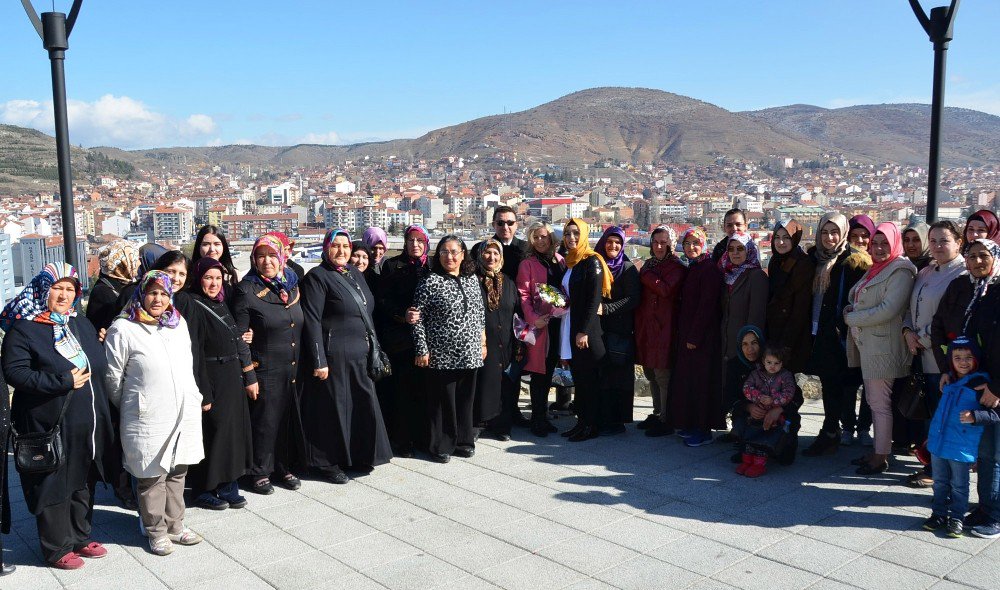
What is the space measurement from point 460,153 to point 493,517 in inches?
7332

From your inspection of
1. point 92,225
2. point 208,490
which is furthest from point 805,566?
point 92,225

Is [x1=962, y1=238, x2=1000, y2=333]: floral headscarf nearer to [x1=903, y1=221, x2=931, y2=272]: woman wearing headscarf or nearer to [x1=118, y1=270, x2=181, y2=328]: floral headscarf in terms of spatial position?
[x1=903, y1=221, x2=931, y2=272]: woman wearing headscarf

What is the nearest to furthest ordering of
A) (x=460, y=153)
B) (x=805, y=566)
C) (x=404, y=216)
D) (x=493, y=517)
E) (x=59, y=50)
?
(x=805, y=566) → (x=493, y=517) → (x=59, y=50) → (x=404, y=216) → (x=460, y=153)

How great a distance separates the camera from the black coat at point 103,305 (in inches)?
162

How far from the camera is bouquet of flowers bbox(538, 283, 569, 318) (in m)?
5.35

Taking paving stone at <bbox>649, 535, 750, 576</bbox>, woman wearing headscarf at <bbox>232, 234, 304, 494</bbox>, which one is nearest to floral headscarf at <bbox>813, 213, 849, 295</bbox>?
paving stone at <bbox>649, 535, 750, 576</bbox>

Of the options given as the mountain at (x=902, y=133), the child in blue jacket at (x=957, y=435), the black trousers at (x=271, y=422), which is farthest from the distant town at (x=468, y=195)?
the child in blue jacket at (x=957, y=435)

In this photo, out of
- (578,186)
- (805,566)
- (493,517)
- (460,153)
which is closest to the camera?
(805,566)

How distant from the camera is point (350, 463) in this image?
15.6 feet

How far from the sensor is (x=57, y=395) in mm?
3363

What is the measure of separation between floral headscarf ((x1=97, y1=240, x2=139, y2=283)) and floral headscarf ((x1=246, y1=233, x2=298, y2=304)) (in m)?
0.60

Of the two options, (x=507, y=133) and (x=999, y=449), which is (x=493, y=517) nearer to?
(x=999, y=449)

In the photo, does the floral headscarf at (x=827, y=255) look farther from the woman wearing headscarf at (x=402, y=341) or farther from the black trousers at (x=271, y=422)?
the black trousers at (x=271, y=422)

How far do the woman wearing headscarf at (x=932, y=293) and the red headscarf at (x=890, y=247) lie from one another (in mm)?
192
